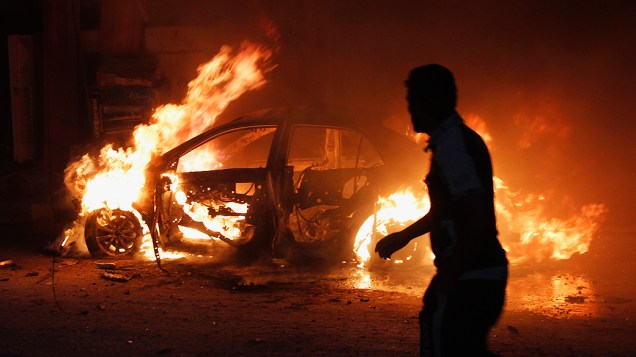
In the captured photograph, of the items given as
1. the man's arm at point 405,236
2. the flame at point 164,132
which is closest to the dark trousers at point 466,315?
the man's arm at point 405,236

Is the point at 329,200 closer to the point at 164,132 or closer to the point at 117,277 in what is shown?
the point at 117,277

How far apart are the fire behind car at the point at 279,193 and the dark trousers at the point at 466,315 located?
464 cm

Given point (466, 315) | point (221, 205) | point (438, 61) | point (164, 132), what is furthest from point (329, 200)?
point (438, 61)

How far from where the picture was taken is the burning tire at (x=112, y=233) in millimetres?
8500

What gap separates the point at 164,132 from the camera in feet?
33.6

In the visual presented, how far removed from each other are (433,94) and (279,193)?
4647 mm

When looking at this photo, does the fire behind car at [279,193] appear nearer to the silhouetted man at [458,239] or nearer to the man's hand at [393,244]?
the man's hand at [393,244]

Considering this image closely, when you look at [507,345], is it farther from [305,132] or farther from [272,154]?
[305,132]

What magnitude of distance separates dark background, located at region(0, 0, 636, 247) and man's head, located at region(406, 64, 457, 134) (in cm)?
908

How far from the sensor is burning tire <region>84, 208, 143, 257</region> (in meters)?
8.50

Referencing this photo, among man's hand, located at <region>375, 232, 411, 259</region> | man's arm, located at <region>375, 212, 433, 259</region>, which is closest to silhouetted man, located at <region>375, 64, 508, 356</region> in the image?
man's arm, located at <region>375, 212, 433, 259</region>

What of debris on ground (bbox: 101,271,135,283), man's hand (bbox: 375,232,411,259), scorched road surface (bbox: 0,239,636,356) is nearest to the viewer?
man's hand (bbox: 375,232,411,259)

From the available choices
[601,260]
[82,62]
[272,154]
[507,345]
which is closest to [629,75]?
[601,260]

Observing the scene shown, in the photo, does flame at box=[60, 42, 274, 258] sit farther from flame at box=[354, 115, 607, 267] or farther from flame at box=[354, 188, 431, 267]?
flame at box=[354, 115, 607, 267]
